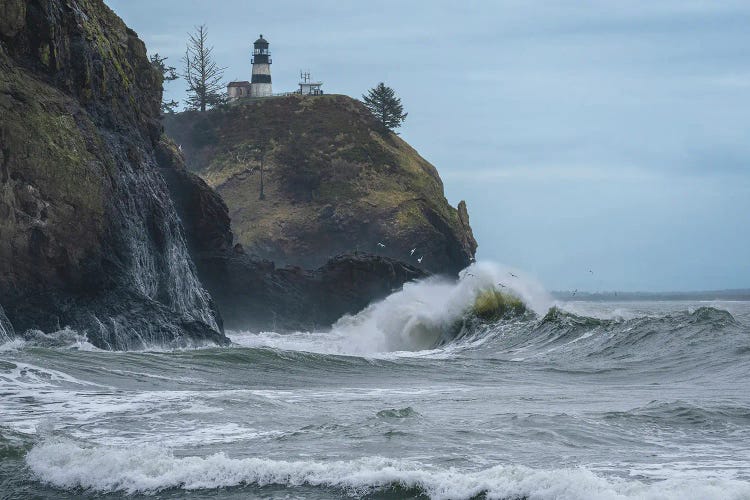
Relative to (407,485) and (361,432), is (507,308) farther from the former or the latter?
(407,485)

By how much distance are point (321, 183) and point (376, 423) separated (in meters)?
57.1

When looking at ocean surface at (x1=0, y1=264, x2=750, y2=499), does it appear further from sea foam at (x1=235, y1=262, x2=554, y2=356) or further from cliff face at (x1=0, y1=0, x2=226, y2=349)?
sea foam at (x1=235, y1=262, x2=554, y2=356)

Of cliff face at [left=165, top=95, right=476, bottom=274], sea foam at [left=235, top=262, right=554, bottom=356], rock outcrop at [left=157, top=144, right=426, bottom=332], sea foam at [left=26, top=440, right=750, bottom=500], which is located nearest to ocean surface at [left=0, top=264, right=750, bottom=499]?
sea foam at [left=26, top=440, right=750, bottom=500]

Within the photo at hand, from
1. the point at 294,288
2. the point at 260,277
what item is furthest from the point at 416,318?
the point at 294,288

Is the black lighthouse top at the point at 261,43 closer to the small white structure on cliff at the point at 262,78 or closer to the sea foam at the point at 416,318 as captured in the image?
the small white structure on cliff at the point at 262,78

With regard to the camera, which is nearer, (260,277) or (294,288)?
(260,277)

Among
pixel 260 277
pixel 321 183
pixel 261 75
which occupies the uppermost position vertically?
pixel 261 75

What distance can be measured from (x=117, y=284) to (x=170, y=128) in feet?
195

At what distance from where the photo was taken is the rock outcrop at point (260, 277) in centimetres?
3612

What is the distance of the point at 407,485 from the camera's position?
342 inches

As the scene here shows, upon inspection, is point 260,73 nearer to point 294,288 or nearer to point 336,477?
point 294,288

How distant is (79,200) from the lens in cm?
2291

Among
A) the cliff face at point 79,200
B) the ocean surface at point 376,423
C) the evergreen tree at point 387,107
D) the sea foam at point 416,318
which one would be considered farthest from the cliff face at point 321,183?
the ocean surface at point 376,423

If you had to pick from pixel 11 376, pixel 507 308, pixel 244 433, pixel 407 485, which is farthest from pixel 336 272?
pixel 407 485
